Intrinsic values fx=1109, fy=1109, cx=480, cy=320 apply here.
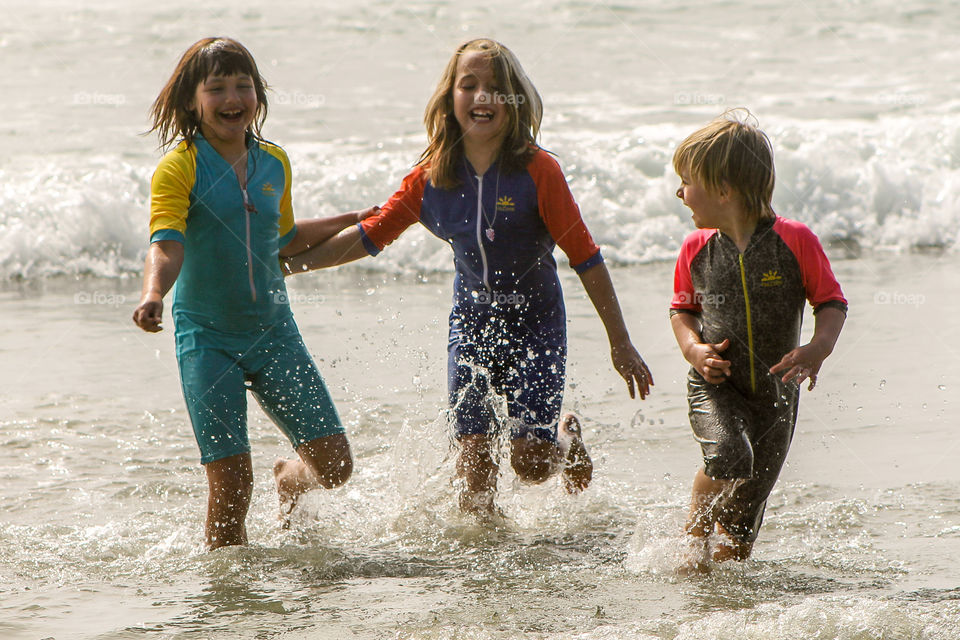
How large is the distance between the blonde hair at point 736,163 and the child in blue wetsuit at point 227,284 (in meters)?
1.53

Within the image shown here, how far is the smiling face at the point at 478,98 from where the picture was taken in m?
4.07

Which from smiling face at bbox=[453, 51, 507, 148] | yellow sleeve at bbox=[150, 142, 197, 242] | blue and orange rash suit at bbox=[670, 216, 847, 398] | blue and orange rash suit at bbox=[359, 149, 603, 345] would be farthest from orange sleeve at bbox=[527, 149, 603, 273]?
yellow sleeve at bbox=[150, 142, 197, 242]

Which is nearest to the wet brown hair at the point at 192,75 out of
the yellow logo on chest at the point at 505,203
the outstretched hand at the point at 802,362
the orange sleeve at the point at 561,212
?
the yellow logo on chest at the point at 505,203

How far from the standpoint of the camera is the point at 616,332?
4039 millimetres

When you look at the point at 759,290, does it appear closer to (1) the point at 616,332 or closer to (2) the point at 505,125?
(1) the point at 616,332

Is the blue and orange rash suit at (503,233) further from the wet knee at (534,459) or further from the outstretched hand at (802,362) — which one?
the outstretched hand at (802,362)

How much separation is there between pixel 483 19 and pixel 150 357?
1445 centimetres

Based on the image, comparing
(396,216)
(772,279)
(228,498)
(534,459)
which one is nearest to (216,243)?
(396,216)

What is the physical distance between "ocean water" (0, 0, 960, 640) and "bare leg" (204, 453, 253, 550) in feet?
0.34

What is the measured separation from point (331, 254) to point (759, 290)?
5.56ft

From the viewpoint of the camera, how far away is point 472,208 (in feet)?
13.6

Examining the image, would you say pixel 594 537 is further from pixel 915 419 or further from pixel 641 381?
pixel 915 419

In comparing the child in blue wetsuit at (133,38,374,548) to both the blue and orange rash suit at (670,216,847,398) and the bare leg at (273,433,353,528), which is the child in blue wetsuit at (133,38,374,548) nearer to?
the bare leg at (273,433,353,528)

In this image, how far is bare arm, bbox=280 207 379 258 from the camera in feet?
14.1
